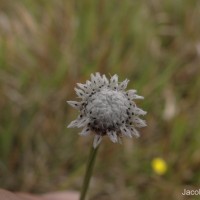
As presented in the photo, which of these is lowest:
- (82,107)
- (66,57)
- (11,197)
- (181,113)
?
(11,197)

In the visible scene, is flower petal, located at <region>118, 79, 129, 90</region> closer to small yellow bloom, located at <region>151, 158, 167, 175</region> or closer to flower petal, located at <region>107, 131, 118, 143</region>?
flower petal, located at <region>107, 131, 118, 143</region>

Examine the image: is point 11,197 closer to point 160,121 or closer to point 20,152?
point 20,152

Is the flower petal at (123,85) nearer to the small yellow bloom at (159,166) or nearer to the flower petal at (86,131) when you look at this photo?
the flower petal at (86,131)

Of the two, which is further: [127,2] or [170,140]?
[127,2]

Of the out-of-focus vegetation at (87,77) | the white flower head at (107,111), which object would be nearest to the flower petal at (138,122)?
the white flower head at (107,111)

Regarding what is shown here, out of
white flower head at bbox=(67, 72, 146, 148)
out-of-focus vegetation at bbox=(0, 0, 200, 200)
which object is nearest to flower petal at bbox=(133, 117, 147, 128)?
white flower head at bbox=(67, 72, 146, 148)

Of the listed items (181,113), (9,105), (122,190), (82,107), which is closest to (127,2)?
(181,113)

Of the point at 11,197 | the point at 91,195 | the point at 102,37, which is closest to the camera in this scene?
the point at 11,197

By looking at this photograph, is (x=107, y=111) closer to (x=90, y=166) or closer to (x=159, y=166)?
(x=90, y=166)
